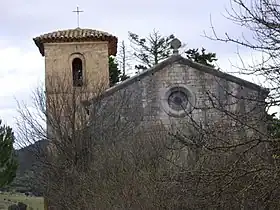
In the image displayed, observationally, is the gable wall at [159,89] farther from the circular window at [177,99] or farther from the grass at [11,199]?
the grass at [11,199]

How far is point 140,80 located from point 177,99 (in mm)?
1761

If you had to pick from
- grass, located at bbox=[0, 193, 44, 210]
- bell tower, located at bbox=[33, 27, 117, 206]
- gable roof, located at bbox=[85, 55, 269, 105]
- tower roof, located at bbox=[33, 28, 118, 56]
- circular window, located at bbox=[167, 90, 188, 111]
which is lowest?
grass, located at bbox=[0, 193, 44, 210]

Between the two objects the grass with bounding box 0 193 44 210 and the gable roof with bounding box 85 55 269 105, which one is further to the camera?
the grass with bounding box 0 193 44 210

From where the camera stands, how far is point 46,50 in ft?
115

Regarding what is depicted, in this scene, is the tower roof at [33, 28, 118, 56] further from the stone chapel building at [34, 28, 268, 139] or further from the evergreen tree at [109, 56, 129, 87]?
the evergreen tree at [109, 56, 129, 87]

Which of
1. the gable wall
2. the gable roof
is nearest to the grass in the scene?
the gable wall

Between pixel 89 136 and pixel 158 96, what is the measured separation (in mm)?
8054

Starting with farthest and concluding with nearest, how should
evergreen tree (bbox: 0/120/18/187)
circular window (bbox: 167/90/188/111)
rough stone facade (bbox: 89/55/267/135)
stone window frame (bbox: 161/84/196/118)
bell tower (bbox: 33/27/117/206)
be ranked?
evergreen tree (bbox: 0/120/18/187) < bell tower (bbox: 33/27/117/206) < circular window (bbox: 167/90/188/111) < stone window frame (bbox: 161/84/196/118) < rough stone facade (bbox: 89/55/267/135)

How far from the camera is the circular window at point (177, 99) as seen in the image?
2962cm

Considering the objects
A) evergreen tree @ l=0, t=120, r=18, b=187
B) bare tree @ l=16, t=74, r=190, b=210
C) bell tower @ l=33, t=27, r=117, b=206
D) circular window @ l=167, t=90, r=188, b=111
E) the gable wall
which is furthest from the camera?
evergreen tree @ l=0, t=120, r=18, b=187

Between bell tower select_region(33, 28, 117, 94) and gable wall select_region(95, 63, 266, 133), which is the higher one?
bell tower select_region(33, 28, 117, 94)

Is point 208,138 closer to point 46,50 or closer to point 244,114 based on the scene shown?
point 244,114

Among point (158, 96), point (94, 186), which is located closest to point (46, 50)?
point (158, 96)

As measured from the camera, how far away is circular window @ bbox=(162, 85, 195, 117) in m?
29.6
